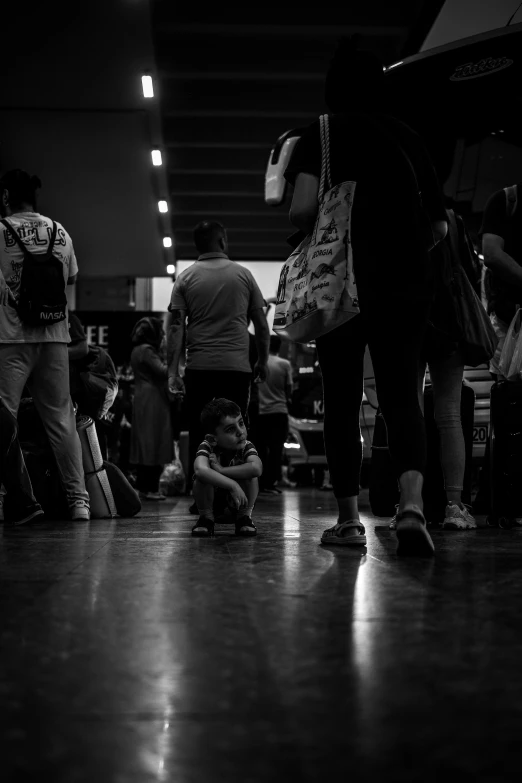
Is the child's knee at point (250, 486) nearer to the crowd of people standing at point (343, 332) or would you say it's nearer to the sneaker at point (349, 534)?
the crowd of people standing at point (343, 332)

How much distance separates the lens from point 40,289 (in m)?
5.53

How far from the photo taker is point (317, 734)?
4.09ft

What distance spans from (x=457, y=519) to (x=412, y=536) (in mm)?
1531

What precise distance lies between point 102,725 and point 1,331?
174 inches

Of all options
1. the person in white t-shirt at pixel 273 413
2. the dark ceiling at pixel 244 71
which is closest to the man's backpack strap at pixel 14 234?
the person in white t-shirt at pixel 273 413

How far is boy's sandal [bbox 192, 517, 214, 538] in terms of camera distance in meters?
4.31

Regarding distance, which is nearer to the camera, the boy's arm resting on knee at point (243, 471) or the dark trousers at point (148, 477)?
the boy's arm resting on knee at point (243, 471)

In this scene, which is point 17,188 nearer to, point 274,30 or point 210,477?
point 210,477

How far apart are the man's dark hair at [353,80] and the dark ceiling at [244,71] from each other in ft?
25.6

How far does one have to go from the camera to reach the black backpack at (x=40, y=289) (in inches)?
216

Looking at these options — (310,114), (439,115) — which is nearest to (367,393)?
(439,115)

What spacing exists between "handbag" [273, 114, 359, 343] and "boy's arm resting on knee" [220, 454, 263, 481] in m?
0.99

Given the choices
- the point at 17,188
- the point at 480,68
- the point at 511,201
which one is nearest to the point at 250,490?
the point at 511,201

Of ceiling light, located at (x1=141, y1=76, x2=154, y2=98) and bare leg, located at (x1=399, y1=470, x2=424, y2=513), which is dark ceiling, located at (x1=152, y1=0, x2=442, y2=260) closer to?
ceiling light, located at (x1=141, y1=76, x2=154, y2=98)
